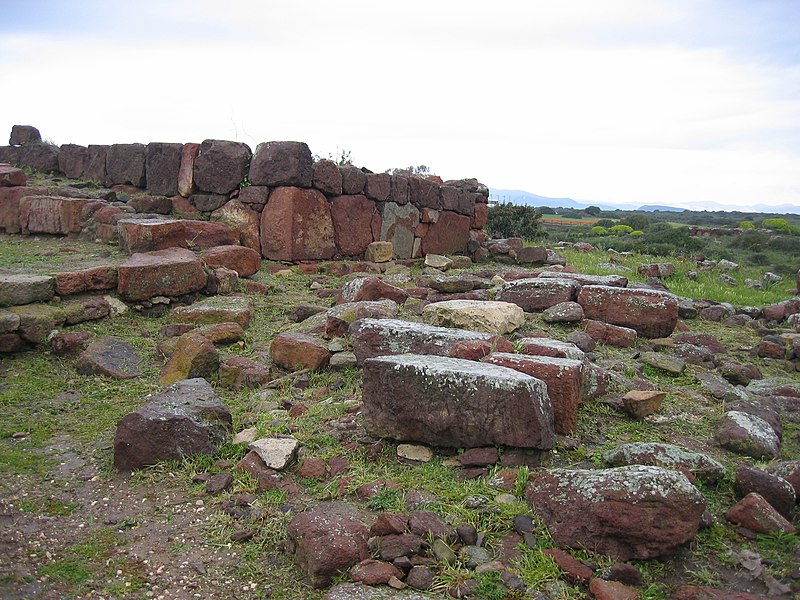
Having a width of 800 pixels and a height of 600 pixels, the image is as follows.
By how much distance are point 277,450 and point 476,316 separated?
8.18 ft

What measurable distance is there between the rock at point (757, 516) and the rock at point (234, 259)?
663 centimetres

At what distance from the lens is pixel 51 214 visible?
9.36 meters

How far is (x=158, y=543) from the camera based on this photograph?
10.5 feet

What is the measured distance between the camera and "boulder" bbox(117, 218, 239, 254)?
7992 millimetres

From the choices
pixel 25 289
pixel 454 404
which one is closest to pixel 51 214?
pixel 25 289

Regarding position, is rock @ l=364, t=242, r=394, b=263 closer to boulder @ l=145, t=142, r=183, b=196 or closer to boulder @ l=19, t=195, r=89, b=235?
boulder @ l=145, t=142, r=183, b=196

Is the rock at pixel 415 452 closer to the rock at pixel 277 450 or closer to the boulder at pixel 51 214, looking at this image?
the rock at pixel 277 450

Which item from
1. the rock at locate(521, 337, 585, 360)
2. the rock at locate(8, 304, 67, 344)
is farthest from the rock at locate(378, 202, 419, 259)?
the rock at locate(521, 337, 585, 360)

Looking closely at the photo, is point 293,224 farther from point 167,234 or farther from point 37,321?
point 37,321

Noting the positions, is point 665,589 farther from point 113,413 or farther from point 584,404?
point 113,413

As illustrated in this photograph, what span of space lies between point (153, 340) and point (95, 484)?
2.68 metres

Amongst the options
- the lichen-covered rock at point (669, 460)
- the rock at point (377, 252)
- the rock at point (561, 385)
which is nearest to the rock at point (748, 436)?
the lichen-covered rock at point (669, 460)

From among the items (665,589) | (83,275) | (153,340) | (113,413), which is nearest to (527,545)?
(665,589)

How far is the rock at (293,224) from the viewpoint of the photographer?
970 centimetres
